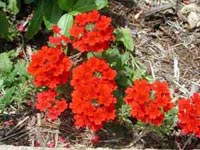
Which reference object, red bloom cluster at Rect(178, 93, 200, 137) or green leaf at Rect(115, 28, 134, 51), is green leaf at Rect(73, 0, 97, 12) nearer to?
green leaf at Rect(115, 28, 134, 51)

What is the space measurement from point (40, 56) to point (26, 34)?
671 mm

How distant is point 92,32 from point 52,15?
62 centimetres

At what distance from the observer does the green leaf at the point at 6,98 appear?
9.67 feet

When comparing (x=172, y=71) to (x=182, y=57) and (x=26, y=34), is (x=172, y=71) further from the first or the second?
(x=26, y=34)

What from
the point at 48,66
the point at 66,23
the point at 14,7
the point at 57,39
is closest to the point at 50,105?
the point at 48,66

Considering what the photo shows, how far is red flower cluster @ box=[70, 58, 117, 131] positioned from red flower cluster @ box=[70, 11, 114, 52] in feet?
0.33

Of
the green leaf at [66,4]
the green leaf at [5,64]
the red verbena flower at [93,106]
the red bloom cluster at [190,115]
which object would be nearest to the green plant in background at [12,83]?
the green leaf at [5,64]

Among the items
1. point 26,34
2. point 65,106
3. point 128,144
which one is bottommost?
point 128,144

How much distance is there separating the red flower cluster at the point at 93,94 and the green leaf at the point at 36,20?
66cm

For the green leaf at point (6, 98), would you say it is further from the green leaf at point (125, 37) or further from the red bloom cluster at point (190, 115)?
the red bloom cluster at point (190, 115)

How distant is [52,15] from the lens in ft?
10.6

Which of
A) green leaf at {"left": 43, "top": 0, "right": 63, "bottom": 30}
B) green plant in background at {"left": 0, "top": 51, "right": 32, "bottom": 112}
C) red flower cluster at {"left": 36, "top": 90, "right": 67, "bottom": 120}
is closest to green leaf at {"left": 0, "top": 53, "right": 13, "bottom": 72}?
green plant in background at {"left": 0, "top": 51, "right": 32, "bottom": 112}

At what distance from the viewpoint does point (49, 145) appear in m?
2.87

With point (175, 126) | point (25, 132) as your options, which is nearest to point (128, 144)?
point (175, 126)
